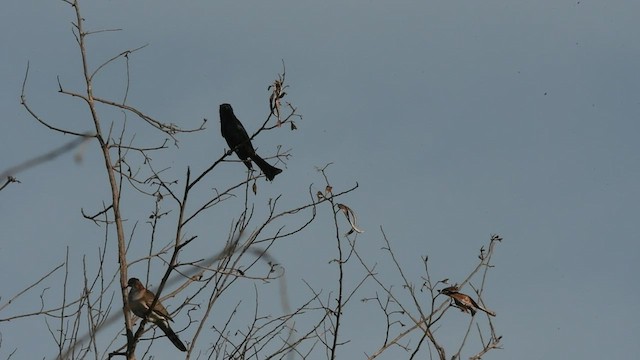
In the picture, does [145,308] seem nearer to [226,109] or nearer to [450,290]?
[450,290]

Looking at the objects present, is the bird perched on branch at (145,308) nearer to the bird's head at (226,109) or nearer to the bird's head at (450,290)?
the bird's head at (450,290)

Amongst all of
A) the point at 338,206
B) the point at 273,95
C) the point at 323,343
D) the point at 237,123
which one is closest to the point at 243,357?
the point at 323,343

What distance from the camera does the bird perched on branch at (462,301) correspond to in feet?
14.2

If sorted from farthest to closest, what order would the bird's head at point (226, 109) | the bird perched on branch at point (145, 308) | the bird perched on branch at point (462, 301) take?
the bird's head at point (226, 109)
the bird perched on branch at point (145, 308)
the bird perched on branch at point (462, 301)

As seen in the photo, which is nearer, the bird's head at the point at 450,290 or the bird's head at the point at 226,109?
the bird's head at the point at 450,290

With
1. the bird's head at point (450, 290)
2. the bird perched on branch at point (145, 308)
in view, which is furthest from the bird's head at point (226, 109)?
the bird's head at point (450, 290)

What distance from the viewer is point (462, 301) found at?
172 inches

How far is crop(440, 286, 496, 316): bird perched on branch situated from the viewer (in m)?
4.33

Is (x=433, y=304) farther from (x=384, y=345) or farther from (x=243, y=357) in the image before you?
(x=243, y=357)

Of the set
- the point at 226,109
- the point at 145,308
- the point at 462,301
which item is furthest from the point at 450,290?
the point at 226,109

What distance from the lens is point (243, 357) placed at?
175 inches

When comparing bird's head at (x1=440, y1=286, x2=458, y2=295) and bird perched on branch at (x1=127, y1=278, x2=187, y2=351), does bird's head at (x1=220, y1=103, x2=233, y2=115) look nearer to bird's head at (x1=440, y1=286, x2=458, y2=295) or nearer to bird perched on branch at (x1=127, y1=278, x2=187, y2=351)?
bird perched on branch at (x1=127, y1=278, x2=187, y2=351)

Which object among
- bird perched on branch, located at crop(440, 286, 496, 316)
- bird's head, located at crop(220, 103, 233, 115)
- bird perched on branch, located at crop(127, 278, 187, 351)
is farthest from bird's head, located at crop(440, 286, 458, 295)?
bird's head, located at crop(220, 103, 233, 115)

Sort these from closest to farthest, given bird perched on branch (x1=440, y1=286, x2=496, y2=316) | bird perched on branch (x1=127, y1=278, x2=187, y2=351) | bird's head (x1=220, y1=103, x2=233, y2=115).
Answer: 1. bird perched on branch (x1=440, y1=286, x2=496, y2=316)
2. bird perched on branch (x1=127, y1=278, x2=187, y2=351)
3. bird's head (x1=220, y1=103, x2=233, y2=115)
